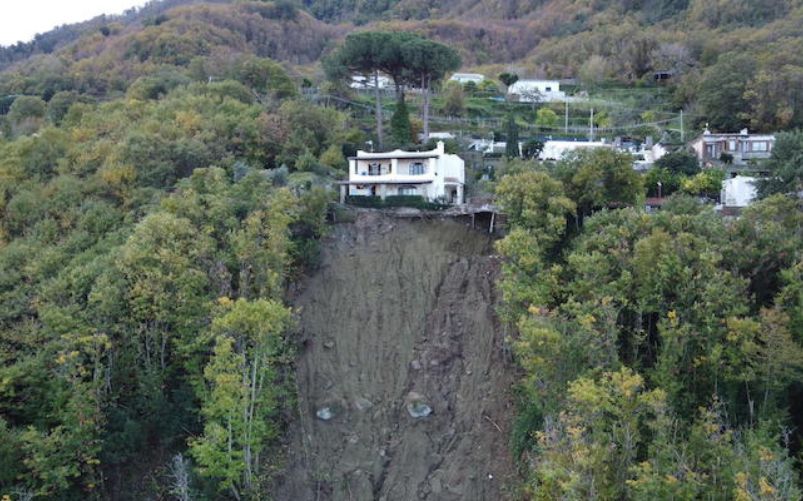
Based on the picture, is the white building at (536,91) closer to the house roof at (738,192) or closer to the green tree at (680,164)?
the green tree at (680,164)

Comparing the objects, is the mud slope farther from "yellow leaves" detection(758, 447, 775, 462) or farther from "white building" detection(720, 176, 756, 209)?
"white building" detection(720, 176, 756, 209)

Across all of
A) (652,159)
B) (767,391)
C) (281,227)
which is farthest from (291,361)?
(652,159)

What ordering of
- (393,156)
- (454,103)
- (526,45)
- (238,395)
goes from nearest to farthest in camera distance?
1. (238,395)
2. (393,156)
3. (454,103)
4. (526,45)

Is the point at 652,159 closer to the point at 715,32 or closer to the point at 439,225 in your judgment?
the point at 439,225

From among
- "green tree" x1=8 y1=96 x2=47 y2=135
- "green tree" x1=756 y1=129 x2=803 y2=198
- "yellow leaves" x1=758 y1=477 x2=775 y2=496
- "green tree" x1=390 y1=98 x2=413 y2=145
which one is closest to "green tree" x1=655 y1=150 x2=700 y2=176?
"green tree" x1=756 y1=129 x2=803 y2=198

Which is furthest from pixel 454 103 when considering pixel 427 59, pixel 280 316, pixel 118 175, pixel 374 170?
pixel 280 316

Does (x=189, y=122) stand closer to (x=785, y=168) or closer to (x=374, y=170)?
(x=374, y=170)

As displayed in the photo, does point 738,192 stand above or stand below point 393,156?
below
